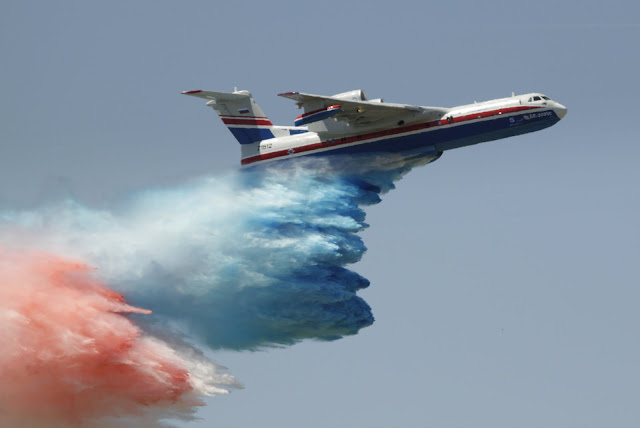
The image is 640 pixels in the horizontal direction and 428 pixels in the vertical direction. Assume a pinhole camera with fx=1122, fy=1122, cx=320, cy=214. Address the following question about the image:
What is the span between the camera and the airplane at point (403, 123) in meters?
37.0

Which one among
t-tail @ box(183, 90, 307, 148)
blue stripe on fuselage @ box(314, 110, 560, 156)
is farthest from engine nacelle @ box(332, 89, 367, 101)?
t-tail @ box(183, 90, 307, 148)

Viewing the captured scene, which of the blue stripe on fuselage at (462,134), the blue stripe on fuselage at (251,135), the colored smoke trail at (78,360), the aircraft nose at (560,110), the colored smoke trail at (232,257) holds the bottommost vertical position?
the colored smoke trail at (78,360)

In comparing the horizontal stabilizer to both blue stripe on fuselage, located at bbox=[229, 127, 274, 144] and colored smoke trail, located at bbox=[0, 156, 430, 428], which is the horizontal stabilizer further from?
colored smoke trail, located at bbox=[0, 156, 430, 428]

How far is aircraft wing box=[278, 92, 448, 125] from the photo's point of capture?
3650cm

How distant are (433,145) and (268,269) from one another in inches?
294

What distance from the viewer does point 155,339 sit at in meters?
33.8

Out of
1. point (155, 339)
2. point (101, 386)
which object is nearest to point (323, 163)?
point (155, 339)

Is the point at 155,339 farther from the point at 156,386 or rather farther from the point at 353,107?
the point at 353,107

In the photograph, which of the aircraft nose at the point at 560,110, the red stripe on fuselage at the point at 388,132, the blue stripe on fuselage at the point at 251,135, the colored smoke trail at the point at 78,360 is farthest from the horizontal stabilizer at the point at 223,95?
the aircraft nose at the point at 560,110

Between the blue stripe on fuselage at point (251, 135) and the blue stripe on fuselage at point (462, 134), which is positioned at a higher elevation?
the blue stripe on fuselage at point (251, 135)

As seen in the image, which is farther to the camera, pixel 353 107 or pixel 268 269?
pixel 353 107

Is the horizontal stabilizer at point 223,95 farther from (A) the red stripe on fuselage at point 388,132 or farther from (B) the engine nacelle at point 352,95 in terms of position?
(B) the engine nacelle at point 352,95

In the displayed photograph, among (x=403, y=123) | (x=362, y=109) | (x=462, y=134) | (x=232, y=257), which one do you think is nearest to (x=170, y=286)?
(x=232, y=257)

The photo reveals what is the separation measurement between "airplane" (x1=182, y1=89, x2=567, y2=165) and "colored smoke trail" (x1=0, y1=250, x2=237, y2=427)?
8.83 m
